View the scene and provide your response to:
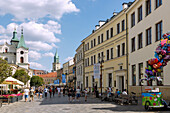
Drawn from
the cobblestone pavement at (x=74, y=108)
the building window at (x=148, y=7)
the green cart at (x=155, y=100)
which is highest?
the building window at (x=148, y=7)

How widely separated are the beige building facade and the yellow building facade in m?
2.16

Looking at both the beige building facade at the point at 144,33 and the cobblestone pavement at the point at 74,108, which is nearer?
the cobblestone pavement at the point at 74,108

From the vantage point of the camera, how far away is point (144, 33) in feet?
87.4

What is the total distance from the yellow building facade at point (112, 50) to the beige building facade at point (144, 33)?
216 centimetres

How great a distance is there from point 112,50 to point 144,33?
1180 cm

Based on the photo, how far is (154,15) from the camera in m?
23.8

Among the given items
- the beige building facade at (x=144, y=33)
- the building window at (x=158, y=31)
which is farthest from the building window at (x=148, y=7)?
the building window at (x=158, y=31)

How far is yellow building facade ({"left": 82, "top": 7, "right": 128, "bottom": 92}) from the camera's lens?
3362 centimetres

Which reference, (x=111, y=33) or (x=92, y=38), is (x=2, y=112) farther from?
(x=92, y=38)

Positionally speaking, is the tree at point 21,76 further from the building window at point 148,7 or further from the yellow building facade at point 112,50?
the building window at point 148,7

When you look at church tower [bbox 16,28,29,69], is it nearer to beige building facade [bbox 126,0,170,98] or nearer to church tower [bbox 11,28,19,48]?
church tower [bbox 11,28,19,48]

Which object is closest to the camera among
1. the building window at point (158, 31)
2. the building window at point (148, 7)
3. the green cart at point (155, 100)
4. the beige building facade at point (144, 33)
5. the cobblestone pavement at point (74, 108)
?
the green cart at point (155, 100)

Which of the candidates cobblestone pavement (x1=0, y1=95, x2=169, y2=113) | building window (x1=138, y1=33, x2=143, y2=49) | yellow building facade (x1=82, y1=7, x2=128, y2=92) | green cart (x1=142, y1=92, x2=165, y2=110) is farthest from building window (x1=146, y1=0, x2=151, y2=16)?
green cart (x1=142, y1=92, x2=165, y2=110)

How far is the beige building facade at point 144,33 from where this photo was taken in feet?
71.3
